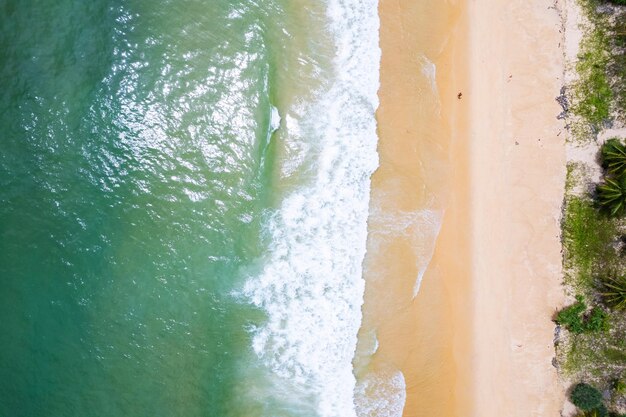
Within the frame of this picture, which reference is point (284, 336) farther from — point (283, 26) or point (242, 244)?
point (283, 26)

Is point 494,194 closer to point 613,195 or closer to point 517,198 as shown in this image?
point 517,198

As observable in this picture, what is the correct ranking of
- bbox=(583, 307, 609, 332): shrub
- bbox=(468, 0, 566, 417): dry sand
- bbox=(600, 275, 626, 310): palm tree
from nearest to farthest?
bbox=(600, 275, 626, 310): palm tree, bbox=(583, 307, 609, 332): shrub, bbox=(468, 0, 566, 417): dry sand

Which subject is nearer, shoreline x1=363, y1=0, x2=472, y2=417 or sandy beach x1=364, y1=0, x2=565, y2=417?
shoreline x1=363, y1=0, x2=472, y2=417

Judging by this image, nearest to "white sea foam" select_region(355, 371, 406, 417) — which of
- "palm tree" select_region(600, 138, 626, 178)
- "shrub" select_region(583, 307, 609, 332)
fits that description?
"shrub" select_region(583, 307, 609, 332)

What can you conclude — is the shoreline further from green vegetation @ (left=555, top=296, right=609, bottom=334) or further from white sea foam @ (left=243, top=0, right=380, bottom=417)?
green vegetation @ (left=555, top=296, right=609, bottom=334)

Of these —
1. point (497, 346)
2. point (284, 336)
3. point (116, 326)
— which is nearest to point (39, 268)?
point (116, 326)
